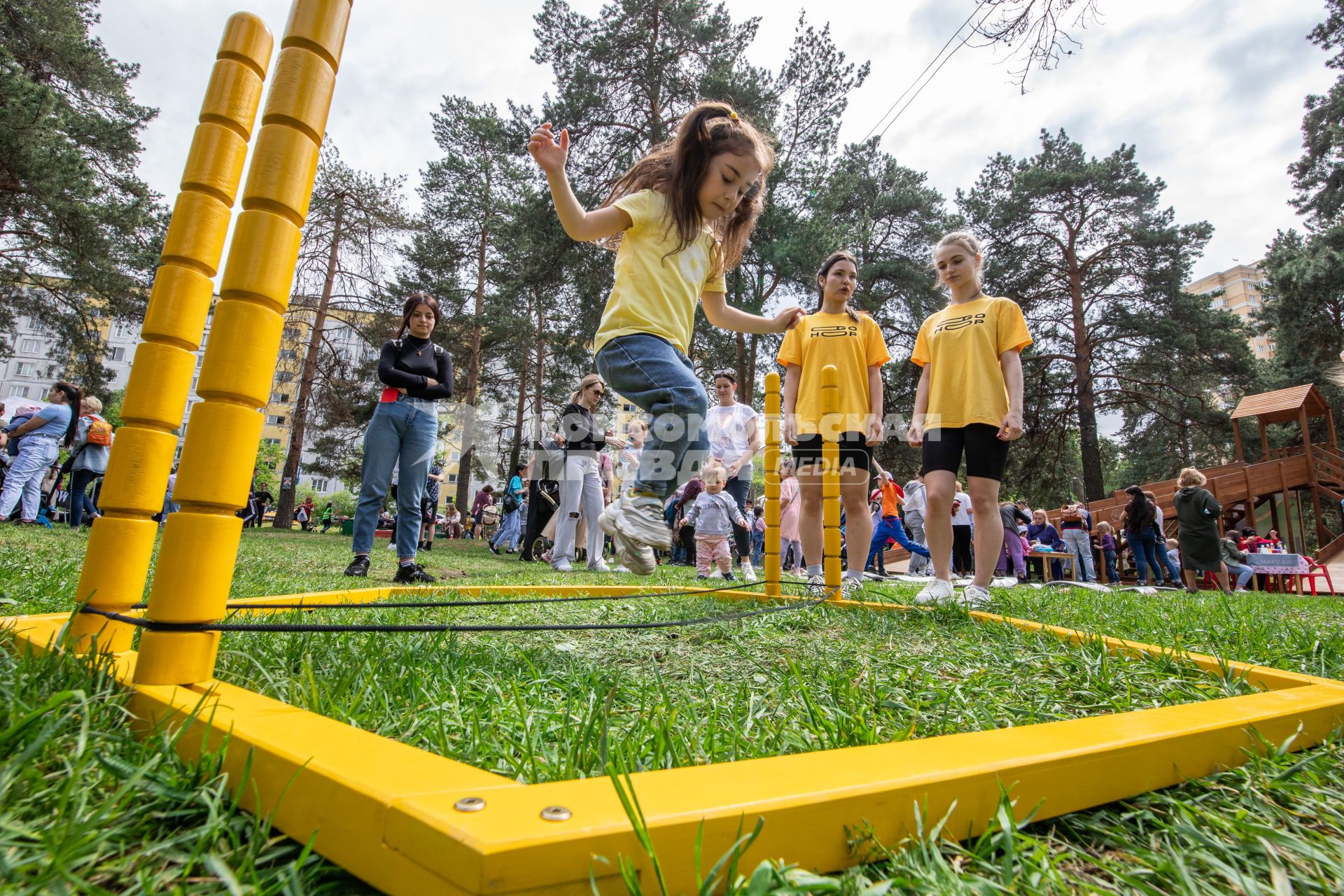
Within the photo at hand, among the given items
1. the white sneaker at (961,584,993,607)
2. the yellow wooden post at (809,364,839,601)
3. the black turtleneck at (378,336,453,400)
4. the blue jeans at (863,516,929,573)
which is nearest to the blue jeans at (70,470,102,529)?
the black turtleneck at (378,336,453,400)

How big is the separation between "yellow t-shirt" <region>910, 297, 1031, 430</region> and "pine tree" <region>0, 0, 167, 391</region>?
15.6m

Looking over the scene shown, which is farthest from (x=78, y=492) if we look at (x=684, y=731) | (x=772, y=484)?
(x=684, y=731)

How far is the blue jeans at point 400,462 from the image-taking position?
4107 millimetres

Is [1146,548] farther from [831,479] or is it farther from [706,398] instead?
[706,398]

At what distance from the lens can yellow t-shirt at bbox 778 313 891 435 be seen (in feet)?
13.3

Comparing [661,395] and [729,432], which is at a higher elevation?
[729,432]

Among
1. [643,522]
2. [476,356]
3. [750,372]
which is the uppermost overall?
[476,356]

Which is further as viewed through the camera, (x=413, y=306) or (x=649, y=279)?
(x=413, y=306)

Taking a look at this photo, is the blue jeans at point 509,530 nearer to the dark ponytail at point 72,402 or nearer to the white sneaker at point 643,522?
the dark ponytail at point 72,402

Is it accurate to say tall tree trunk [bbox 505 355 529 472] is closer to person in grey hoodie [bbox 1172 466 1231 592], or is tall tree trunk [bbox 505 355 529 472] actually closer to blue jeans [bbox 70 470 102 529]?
blue jeans [bbox 70 470 102 529]

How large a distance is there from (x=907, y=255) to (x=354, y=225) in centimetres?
1634

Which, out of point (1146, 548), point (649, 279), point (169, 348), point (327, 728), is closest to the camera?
point (327, 728)

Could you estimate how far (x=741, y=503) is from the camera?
7.01m

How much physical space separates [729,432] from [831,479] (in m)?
2.85
